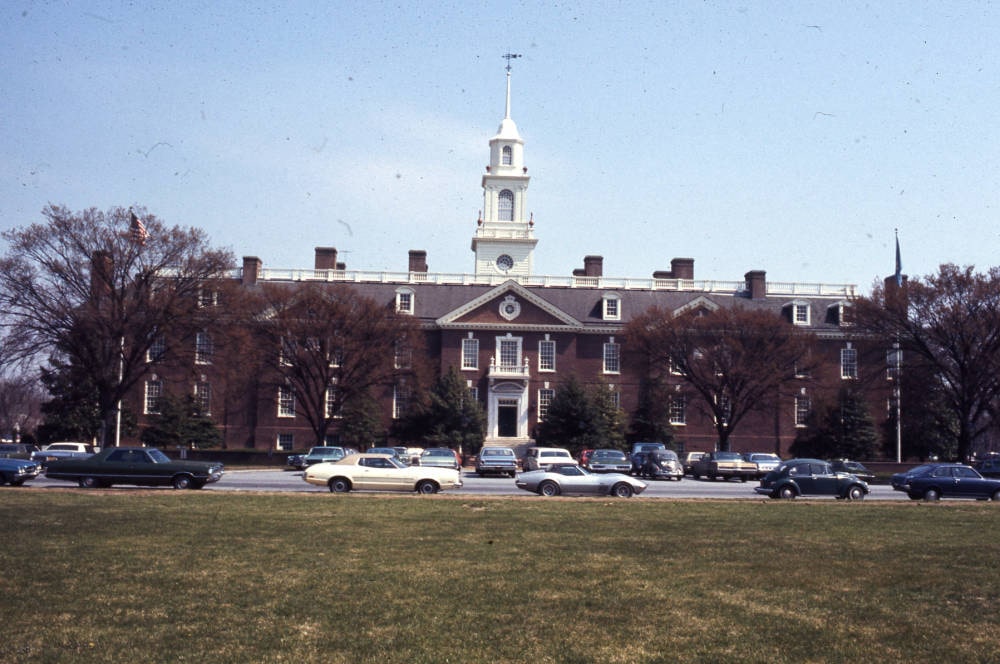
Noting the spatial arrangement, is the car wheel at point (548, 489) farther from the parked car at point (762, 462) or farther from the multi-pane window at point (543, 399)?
the multi-pane window at point (543, 399)

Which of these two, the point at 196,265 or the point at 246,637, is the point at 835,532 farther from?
the point at 196,265

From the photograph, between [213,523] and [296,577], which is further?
[213,523]

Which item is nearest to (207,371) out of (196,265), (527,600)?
(196,265)

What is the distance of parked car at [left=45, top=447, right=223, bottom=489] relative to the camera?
3053 cm

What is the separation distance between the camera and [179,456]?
59469mm

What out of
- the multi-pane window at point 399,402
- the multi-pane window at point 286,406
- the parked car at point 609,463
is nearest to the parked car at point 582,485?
the parked car at point 609,463

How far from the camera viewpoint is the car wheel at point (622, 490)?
102ft

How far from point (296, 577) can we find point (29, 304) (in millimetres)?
38139

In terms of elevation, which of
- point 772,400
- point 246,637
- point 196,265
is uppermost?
point 196,265

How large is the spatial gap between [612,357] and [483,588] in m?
60.8

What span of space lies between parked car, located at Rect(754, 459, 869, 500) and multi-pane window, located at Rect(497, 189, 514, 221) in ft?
188

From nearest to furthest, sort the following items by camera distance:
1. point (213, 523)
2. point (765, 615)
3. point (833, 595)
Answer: point (765, 615) < point (833, 595) < point (213, 523)

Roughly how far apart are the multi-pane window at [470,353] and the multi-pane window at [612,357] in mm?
9743

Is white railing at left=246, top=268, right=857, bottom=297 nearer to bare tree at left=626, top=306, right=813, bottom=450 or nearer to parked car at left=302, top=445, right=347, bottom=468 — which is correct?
bare tree at left=626, top=306, right=813, bottom=450
